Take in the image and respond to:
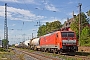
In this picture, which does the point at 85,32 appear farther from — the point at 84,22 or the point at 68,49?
the point at 68,49

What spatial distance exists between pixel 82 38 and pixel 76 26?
14.6 meters

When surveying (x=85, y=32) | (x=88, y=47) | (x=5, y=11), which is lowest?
(x=88, y=47)

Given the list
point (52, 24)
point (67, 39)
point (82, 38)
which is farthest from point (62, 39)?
point (52, 24)

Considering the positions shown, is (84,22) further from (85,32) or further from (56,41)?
(56,41)

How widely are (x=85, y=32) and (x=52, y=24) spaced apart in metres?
42.7

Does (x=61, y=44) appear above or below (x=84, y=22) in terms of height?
below

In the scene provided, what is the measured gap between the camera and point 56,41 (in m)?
30.6

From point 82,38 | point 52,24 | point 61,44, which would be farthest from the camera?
point 52,24

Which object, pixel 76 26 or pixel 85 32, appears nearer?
pixel 85 32

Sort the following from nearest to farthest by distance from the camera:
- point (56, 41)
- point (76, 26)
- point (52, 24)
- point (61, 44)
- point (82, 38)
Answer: point (61, 44)
point (56, 41)
point (82, 38)
point (76, 26)
point (52, 24)

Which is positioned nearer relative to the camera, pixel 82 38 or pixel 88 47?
pixel 88 47

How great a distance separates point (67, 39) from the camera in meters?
28.6

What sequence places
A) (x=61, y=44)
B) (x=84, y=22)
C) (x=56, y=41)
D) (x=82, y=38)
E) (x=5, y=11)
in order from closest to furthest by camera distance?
(x=61, y=44) → (x=56, y=41) → (x=5, y=11) → (x=82, y=38) → (x=84, y=22)

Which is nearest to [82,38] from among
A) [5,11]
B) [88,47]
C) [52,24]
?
[88,47]
